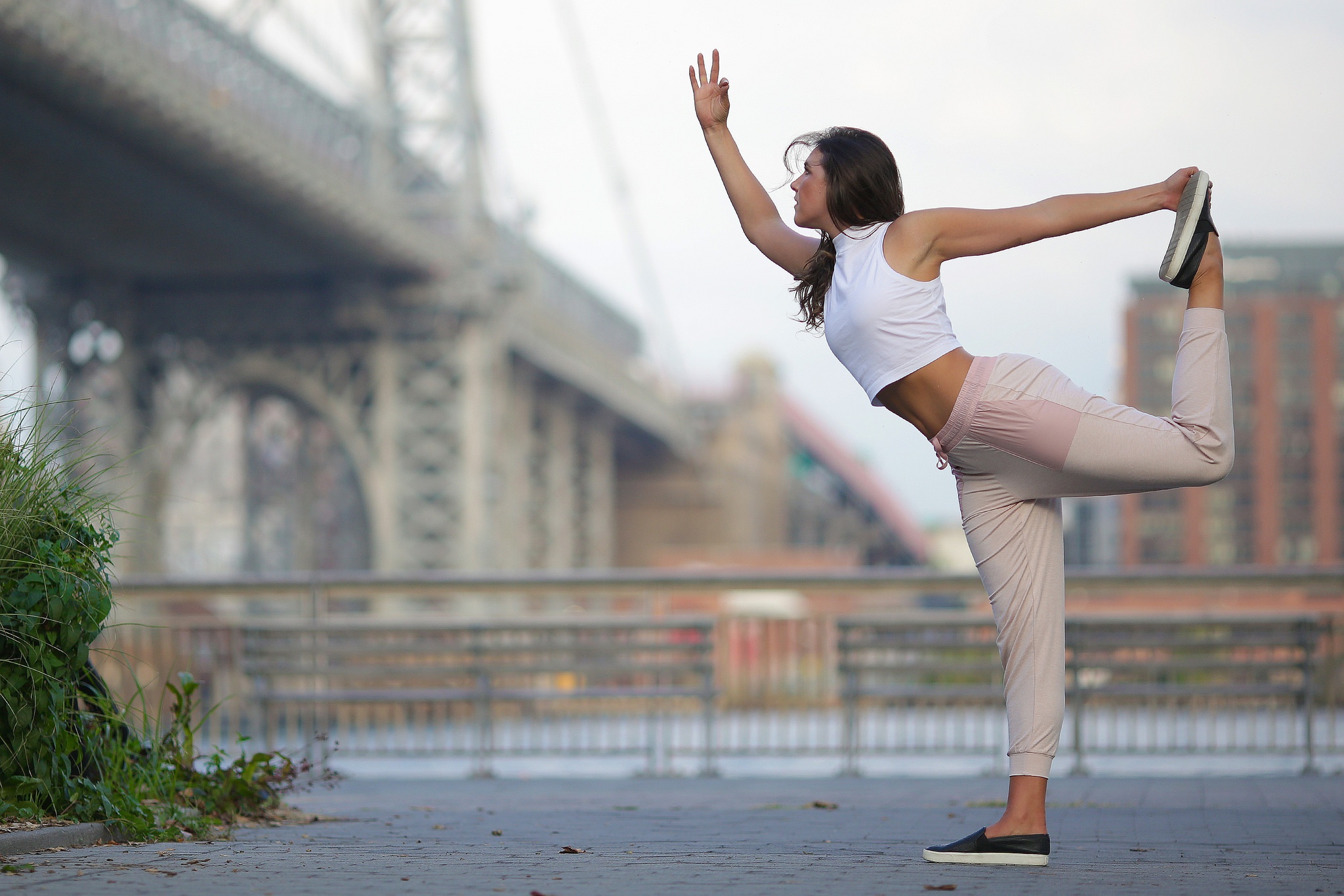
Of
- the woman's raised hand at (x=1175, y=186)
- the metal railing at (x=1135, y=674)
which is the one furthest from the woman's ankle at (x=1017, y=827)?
the metal railing at (x=1135, y=674)

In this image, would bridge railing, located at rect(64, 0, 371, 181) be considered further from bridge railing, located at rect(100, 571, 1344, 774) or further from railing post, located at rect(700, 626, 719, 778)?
railing post, located at rect(700, 626, 719, 778)

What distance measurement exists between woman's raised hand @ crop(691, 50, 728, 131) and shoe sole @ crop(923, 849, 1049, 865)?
1692mm

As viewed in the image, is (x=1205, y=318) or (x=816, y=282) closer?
(x=1205, y=318)

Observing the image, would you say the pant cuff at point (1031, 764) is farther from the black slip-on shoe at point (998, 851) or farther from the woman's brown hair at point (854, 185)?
the woman's brown hair at point (854, 185)

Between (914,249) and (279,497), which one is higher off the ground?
(279,497)

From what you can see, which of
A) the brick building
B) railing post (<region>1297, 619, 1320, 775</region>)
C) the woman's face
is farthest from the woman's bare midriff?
the brick building

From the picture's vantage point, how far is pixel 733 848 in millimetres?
3631

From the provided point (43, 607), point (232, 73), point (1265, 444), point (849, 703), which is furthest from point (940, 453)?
point (1265, 444)

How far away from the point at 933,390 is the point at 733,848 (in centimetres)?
116

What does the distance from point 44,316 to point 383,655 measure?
17263 millimetres

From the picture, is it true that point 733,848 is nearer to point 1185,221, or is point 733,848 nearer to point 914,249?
point 914,249

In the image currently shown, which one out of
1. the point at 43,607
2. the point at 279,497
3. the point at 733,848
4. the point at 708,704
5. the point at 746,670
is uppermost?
the point at 279,497

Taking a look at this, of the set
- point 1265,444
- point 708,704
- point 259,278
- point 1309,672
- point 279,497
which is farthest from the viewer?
point 1265,444

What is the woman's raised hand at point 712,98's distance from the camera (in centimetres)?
371
